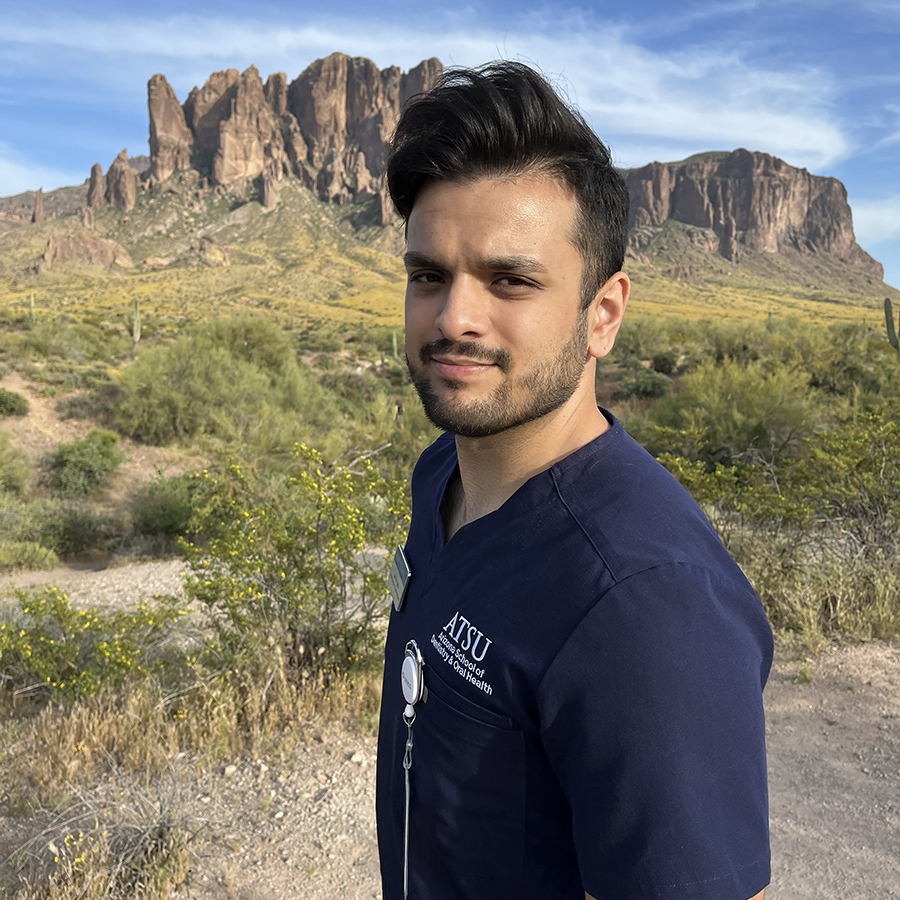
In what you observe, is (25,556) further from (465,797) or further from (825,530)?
(465,797)

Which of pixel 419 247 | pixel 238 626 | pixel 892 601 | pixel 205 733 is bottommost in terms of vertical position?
pixel 205 733

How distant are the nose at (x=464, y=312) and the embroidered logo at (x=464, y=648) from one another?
0.48 metres

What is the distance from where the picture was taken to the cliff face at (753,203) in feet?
386

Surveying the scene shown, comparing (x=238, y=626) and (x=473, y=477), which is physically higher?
(x=473, y=477)

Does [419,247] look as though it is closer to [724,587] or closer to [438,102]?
[438,102]

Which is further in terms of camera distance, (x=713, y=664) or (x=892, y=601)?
(x=892, y=601)

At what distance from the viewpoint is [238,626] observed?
4359mm

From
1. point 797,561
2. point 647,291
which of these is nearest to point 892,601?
point 797,561

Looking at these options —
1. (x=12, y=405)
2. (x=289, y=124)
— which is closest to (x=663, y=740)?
(x=12, y=405)

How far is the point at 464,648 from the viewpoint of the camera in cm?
102

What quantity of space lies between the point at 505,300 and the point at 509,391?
6.3 inches

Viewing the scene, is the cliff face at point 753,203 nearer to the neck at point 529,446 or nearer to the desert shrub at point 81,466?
the desert shrub at point 81,466

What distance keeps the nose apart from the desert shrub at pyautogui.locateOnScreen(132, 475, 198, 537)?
10.1 m

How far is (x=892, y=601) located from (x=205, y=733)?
492cm
